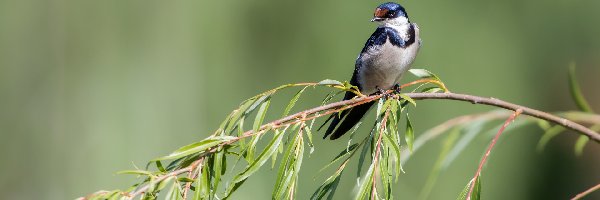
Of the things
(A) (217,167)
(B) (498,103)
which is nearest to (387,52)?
(B) (498,103)

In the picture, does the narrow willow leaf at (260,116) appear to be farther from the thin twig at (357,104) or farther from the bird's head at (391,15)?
the bird's head at (391,15)

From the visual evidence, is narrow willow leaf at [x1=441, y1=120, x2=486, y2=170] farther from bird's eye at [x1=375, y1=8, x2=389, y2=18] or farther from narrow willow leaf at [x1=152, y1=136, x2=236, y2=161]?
narrow willow leaf at [x1=152, y1=136, x2=236, y2=161]

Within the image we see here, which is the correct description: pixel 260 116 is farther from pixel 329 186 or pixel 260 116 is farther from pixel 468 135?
pixel 468 135

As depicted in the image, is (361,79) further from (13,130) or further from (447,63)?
(13,130)

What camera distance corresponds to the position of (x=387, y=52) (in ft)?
4.30

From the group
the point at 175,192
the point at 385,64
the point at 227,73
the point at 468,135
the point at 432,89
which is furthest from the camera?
the point at 227,73

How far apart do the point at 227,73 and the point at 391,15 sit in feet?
2.32

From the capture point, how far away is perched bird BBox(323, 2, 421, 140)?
129 centimetres

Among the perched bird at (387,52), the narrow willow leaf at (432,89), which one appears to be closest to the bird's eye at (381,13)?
the perched bird at (387,52)

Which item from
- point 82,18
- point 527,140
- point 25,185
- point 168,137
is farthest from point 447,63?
point 25,185

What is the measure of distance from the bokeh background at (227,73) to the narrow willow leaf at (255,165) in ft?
3.48

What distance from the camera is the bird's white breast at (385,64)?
1291mm

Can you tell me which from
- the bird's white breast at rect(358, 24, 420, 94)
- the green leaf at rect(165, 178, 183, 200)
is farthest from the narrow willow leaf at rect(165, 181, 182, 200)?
the bird's white breast at rect(358, 24, 420, 94)

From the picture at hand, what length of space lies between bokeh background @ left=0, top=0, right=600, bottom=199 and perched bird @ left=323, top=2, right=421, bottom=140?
504 millimetres
